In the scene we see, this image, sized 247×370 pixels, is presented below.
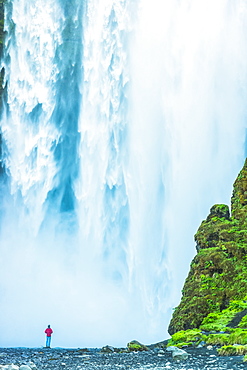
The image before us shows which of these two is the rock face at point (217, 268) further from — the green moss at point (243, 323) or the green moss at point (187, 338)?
the green moss at point (243, 323)

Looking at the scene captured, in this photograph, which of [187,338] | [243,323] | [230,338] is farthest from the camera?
[187,338]

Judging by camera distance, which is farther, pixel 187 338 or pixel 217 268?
pixel 217 268

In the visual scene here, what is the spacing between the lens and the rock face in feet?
52.6

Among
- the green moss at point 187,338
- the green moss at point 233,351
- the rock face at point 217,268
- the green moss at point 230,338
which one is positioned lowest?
the green moss at point 233,351

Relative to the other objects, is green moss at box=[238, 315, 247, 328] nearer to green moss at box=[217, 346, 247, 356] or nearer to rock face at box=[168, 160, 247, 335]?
green moss at box=[217, 346, 247, 356]

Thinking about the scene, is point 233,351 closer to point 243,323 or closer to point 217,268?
point 243,323

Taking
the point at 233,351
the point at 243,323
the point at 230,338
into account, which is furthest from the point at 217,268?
the point at 233,351

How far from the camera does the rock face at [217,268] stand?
52.6 ft

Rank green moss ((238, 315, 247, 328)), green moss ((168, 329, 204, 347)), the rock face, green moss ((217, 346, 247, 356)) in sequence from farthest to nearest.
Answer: the rock face < green moss ((168, 329, 204, 347)) < green moss ((238, 315, 247, 328)) < green moss ((217, 346, 247, 356))

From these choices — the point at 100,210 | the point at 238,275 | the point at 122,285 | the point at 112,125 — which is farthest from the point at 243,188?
the point at 112,125

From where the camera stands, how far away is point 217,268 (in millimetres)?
17109

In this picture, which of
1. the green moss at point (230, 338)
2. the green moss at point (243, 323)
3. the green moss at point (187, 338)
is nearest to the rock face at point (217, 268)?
the green moss at point (187, 338)

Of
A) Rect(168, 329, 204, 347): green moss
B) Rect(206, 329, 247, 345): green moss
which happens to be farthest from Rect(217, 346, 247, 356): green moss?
Rect(168, 329, 204, 347): green moss

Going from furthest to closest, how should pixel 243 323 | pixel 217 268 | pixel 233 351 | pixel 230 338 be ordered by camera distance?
pixel 217 268 → pixel 243 323 → pixel 230 338 → pixel 233 351
